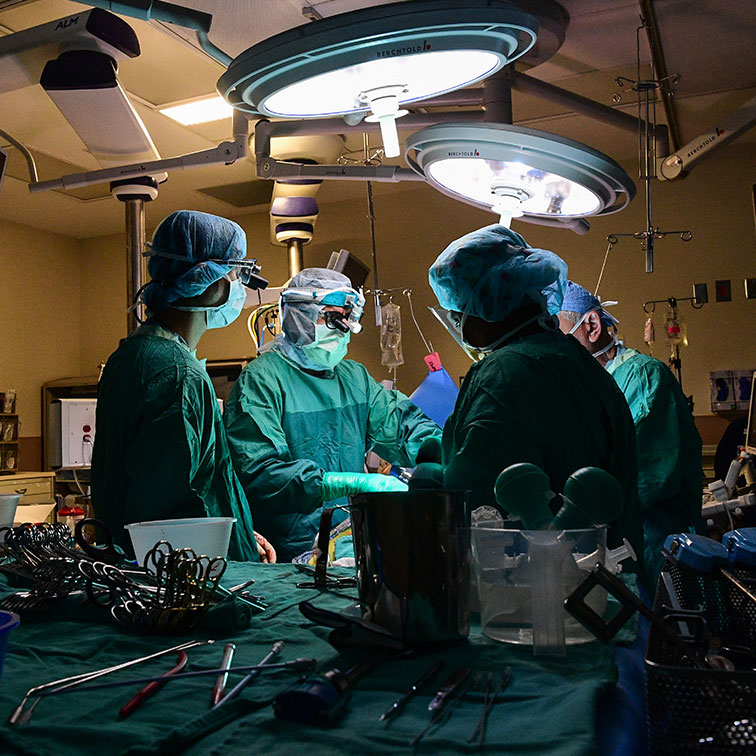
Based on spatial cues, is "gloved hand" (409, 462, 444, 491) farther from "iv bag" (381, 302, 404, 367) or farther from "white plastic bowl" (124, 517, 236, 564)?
"iv bag" (381, 302, 404, 367)

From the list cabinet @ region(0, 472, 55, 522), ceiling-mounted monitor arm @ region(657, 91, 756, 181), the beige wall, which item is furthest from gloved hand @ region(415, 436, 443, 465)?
cabinet @ region(0, 472, 55, 522)

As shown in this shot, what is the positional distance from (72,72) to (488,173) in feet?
5.49

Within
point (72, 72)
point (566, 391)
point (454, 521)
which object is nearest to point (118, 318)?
point (72, 72)

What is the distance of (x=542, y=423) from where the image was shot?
1690mm

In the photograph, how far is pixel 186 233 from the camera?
252cm

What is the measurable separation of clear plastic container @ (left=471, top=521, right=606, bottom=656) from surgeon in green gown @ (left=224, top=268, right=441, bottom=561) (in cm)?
137

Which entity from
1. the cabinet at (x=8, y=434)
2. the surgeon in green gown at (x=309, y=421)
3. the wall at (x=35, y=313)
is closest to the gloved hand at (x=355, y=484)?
the surgeon in green gown at (x=309, y=421)

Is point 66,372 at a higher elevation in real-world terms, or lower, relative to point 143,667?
higher

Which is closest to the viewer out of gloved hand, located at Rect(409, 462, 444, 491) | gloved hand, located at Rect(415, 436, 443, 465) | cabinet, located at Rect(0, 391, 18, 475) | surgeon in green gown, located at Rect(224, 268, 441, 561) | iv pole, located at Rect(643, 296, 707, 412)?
gloved hand, located at Rect(409, 462, 444, 491)

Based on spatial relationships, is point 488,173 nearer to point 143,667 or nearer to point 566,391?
point 566,391

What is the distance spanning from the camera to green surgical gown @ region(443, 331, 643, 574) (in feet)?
5.30

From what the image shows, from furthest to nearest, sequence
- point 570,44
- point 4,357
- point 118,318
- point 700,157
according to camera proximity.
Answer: point 118,318 → point 4,357 → point 570,44 → point 700,157

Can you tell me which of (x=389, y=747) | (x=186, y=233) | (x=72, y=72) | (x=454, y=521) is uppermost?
(x=72, y=72)

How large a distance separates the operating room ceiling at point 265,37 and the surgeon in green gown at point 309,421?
975mm
